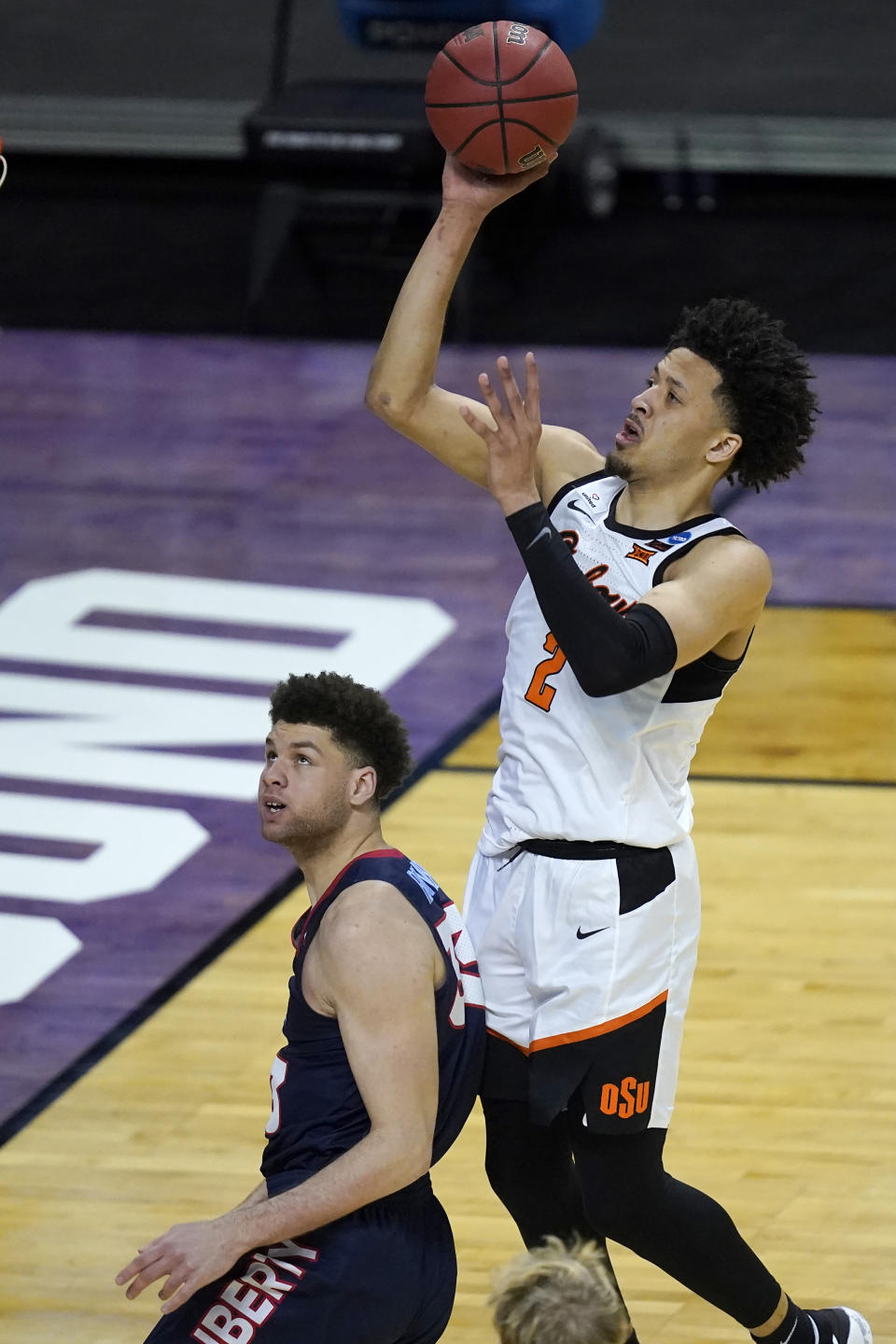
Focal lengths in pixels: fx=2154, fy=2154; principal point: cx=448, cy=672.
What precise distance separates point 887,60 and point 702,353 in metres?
9.00

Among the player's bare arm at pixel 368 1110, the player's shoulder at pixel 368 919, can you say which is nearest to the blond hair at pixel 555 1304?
the player's bare arm at pixel 368 1110

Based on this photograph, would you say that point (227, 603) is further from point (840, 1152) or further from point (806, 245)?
point (806, 245)

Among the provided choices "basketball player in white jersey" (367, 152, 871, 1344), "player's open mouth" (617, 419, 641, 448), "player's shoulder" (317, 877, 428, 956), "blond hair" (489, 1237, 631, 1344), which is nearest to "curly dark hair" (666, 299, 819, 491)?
"basketball player in white jersey" (367, 152, 871, 1344)

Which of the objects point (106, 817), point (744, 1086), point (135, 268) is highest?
point (744, 1086)

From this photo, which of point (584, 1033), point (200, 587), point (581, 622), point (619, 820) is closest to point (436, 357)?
point (581, 622)

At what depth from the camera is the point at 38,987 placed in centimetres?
529

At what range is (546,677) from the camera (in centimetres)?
340

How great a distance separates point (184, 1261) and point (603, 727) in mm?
1029

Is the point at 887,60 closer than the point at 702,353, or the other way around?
the point at 702,353

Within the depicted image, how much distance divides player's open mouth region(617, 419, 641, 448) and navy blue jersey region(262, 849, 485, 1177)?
2.50ft

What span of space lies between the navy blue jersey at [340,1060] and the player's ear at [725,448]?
32.0 inches

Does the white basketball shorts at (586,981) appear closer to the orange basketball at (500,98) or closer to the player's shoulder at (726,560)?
the player's shoulder at (726,560)

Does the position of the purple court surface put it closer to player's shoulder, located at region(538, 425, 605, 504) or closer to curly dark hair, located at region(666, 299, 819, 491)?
player's shoulder, located at region(538, 425, 605, 504)

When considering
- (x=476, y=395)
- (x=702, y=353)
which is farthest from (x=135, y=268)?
(x=702, y=353)
